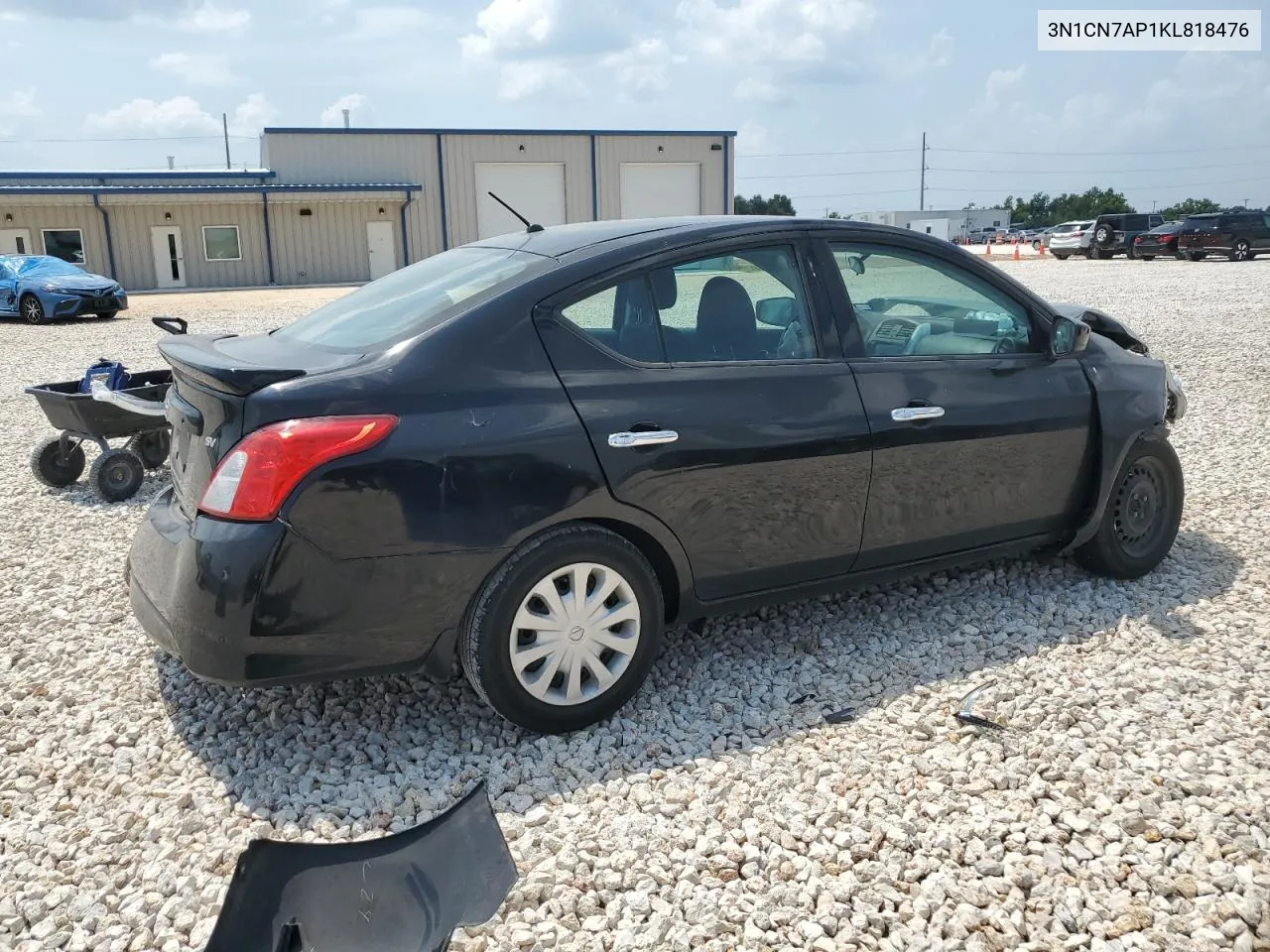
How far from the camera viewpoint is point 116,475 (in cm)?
671

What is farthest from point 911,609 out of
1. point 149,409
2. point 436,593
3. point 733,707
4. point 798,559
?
point 149,409

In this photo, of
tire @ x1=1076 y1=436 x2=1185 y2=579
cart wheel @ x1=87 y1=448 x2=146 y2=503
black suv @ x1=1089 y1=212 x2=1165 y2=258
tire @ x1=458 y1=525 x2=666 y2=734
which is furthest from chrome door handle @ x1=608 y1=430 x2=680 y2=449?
black suv @ x1=1089 y1=212 x2=1165 y2=258

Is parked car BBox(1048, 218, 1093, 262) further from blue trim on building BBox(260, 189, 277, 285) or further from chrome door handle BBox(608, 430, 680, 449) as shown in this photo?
chrome door handle BBox(608, 430, 680, 449)

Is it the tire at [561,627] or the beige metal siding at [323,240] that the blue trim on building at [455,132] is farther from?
the tire at [561,627]

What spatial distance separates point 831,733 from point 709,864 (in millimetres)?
830

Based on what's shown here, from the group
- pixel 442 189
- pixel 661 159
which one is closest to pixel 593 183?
pixel 661 159

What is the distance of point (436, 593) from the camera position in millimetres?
3176

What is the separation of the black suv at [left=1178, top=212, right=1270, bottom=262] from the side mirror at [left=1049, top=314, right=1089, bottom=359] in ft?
105

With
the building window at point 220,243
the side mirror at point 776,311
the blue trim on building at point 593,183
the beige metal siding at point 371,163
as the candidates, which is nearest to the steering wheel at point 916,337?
the side mirror at point 776,311

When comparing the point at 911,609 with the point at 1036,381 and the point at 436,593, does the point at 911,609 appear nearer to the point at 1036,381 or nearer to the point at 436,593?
the point at 1036,381

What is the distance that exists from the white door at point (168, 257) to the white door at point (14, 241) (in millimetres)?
3573

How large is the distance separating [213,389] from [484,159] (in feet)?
122

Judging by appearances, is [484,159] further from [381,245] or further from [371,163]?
[381,245]

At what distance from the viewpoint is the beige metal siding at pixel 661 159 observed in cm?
3922
